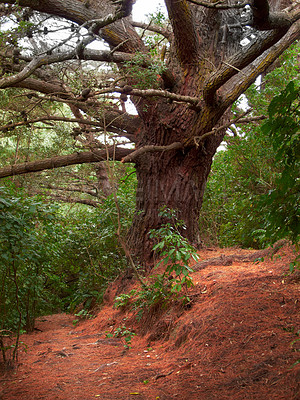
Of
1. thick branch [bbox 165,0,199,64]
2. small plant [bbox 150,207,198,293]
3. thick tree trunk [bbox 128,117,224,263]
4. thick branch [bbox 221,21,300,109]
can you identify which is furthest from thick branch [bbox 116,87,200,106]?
small plant [bbox 150,207,198,293]

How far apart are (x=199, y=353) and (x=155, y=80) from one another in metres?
4.37

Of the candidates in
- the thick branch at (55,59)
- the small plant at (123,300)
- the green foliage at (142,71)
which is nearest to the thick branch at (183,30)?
the green foliage at (142,71)

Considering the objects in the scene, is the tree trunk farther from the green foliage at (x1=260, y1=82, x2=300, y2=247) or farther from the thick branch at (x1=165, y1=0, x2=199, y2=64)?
the green foliage at (x1=260, y1=82, x2=300, y2=247)

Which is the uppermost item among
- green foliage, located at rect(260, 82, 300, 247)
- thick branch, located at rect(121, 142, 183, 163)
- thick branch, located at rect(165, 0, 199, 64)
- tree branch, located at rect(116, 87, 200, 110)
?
thick branch, located at rect(165, 0, 199, 64)

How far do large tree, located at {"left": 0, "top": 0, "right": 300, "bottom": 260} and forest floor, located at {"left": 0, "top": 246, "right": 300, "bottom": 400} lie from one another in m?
2.08

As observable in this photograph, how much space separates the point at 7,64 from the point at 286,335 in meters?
5.86

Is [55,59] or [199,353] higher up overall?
[55,59]

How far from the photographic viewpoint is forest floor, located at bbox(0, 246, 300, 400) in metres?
2.92

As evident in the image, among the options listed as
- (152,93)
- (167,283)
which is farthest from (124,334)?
(152,93)

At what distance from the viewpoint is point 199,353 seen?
11.9 feet

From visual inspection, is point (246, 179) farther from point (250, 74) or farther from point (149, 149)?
point (149, 149)

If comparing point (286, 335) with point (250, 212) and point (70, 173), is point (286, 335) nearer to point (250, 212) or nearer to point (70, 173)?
point (250, 212)

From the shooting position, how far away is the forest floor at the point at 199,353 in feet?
9.57

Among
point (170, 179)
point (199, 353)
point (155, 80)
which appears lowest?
point (199, 353)
